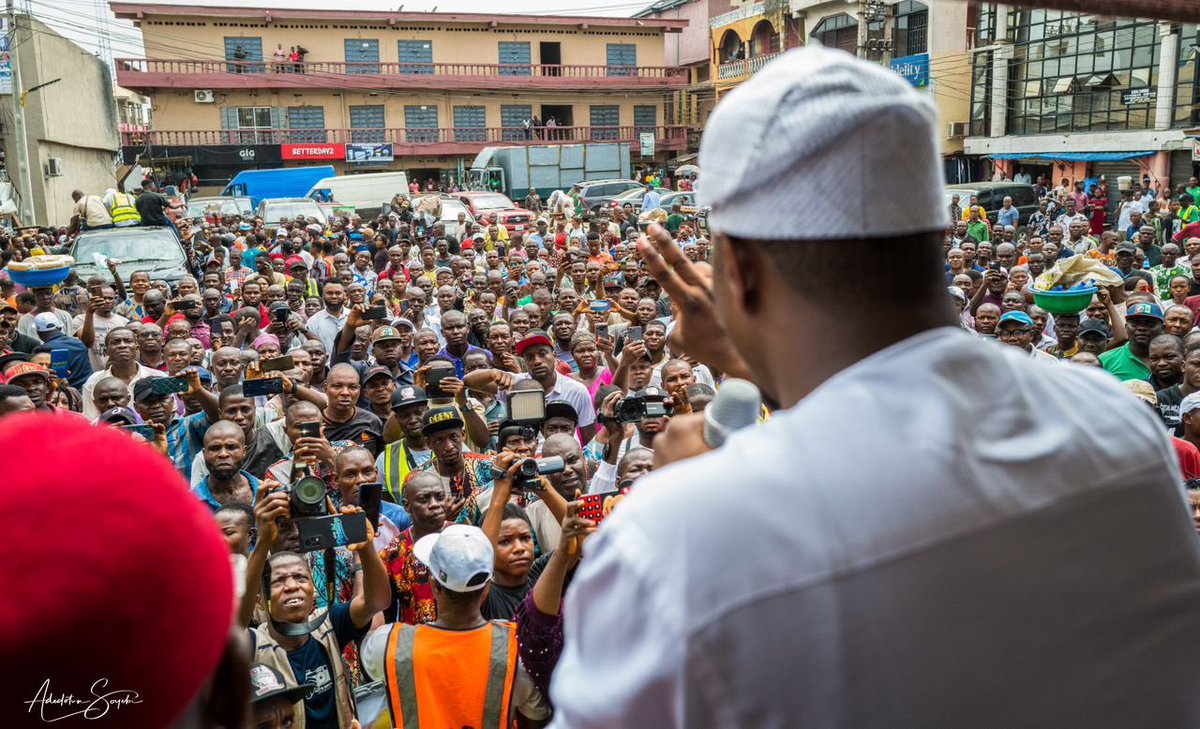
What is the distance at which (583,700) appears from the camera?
1.06 metres

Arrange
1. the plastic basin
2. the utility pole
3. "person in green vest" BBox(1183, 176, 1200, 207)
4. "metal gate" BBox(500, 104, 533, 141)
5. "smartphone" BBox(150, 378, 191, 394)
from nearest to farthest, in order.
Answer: "smartphone" BBox(150, 378, 191, 394) → the plastic basin → "person in green vest" BBox(1183, 176, 1200, 207) → the utility pole → "metal gate" BBox(500, 104, 533, 141)

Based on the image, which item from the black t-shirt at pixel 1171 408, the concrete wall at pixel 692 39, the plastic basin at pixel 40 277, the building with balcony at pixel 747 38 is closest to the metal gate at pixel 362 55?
the concrete wall at pixel 692 39

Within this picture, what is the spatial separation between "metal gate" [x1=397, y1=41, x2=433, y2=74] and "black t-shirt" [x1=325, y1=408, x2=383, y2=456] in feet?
118

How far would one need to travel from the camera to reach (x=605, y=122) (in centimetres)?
4322

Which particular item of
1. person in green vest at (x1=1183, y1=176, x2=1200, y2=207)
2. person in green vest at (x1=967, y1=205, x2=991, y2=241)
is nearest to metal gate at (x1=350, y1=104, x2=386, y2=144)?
person in green vest at (x1=967, y1=205, x2=991, y2=241)

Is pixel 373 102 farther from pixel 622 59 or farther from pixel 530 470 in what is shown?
pixel 530 470

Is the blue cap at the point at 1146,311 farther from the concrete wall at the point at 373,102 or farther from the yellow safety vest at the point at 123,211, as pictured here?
the concrete wall at the point at 373,102

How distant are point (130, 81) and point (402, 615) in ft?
122

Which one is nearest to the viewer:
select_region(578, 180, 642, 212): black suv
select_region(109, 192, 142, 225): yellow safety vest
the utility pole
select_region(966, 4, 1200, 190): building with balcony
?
select_region(109, 192, 142, 225): yellow safety vest

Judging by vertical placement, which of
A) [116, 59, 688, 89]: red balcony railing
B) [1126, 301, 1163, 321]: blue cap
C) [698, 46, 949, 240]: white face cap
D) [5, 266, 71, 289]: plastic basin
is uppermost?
[116, 59, 688, 89]: red balcony railing

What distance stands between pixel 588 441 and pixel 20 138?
780 inches

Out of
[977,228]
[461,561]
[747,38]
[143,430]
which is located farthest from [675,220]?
[747,38]

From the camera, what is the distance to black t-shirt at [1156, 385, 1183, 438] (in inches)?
240

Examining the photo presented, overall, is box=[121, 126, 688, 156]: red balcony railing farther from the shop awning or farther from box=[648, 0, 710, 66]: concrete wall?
the shop awning
